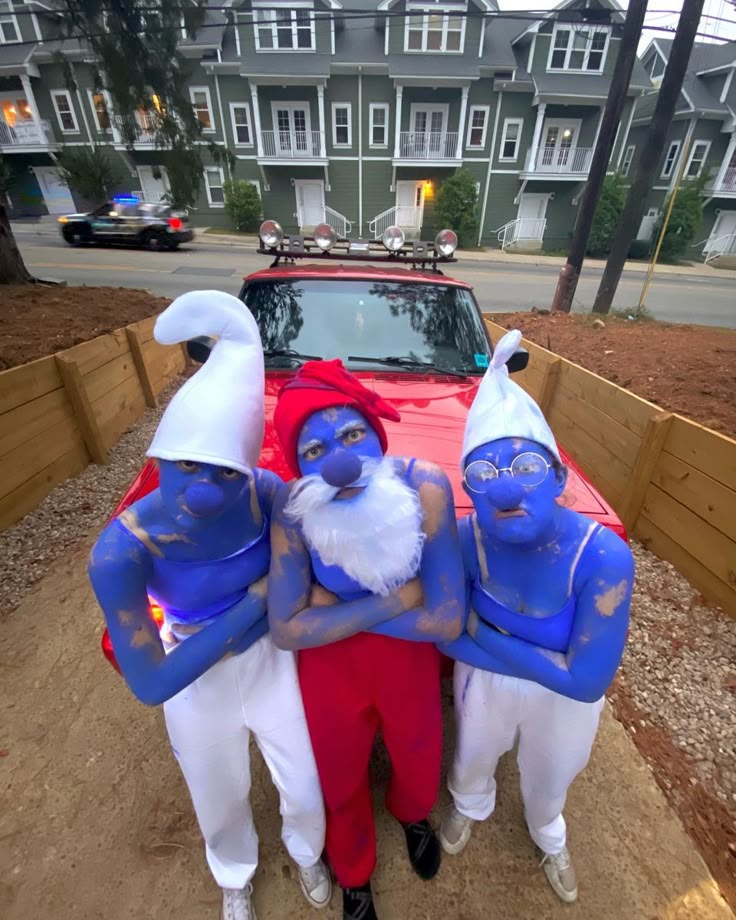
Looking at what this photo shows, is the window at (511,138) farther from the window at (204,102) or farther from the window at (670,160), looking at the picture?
the window at (204,102)

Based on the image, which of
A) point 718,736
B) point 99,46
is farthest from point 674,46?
point 718,736

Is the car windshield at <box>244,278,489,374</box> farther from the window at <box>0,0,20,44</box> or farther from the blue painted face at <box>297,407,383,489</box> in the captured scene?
the window at <box>0,0,20,44</box>

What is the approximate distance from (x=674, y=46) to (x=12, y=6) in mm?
22573

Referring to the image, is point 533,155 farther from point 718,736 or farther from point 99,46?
point 718,736

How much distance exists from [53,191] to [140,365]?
27133 millimetres

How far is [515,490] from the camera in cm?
112

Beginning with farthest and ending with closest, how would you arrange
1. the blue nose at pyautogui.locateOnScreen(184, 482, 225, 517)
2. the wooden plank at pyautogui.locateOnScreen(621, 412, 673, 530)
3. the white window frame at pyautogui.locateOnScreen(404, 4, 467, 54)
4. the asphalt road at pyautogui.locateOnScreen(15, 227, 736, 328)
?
the white window frame at pyautogui.locateOnScreen(404, 4, 467, 54)
the asphalt road at pyautogui.locateOnScreen(15, 227, 736, 328)
the wooden plank at pyautogui.locateOnScreen(621, 412, 673, 530)
the blue nose at pyautogui.locateOnScreen(184, 482, 225, 517)

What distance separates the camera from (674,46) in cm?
686

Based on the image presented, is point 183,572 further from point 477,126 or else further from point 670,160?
point 670,160

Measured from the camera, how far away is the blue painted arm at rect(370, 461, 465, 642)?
128cm

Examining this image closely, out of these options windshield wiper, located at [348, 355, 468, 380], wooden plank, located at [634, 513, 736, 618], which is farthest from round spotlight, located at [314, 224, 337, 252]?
wooden plank, located at [634, 513, 736, 618]

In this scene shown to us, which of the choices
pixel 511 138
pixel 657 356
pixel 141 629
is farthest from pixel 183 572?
pixel 511 138

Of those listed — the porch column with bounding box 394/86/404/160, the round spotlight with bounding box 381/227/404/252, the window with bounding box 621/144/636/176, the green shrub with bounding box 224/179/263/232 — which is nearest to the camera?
the round spotlight with bounding box 381/227/404/252

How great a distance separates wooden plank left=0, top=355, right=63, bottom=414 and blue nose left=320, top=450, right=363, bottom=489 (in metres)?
3.31
